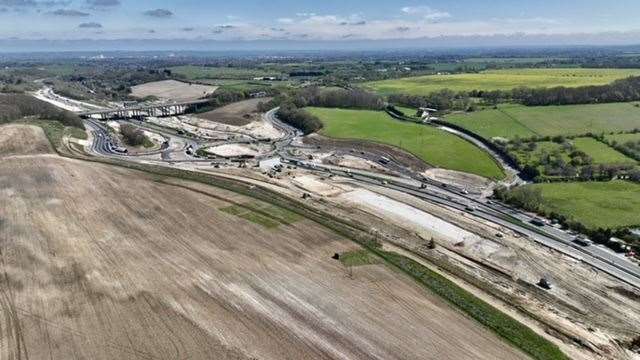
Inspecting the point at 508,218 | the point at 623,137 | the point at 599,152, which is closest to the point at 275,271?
the point at 508,218

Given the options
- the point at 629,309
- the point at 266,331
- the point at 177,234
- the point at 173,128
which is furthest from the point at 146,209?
the point at 173,128

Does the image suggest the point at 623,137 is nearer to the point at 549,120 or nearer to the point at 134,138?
the point at 549,120

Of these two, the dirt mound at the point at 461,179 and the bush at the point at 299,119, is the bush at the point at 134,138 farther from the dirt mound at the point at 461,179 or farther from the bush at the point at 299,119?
the dirt mound at the point at 461,179

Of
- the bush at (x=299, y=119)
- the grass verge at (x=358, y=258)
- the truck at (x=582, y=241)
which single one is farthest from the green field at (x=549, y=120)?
the grass verge at (x=358, y=258)

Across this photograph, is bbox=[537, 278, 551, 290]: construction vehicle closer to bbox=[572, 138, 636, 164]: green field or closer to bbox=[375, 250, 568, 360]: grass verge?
bbox=[375, 250, 568, 360]: grass verge

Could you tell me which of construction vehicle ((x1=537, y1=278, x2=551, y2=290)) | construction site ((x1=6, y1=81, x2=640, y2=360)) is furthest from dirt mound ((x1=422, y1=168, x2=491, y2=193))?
construction vehicle ((x1=537, y1=278, x2=551, y2=290))

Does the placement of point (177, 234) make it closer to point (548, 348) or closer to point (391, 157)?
point (548, 348)
